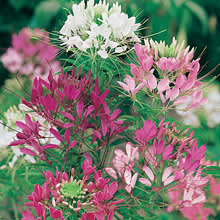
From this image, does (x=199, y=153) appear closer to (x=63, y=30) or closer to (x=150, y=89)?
(x=150, y=89)

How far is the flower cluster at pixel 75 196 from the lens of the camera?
418 mm

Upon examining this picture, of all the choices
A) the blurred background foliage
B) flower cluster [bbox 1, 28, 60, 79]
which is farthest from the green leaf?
flower cluster [bbox 1, 28, 60, 79]

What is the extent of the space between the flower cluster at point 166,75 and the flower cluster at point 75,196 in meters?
0.12

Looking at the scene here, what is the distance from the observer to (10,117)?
0.67 m

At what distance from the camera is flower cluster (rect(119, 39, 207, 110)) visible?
44 centimetres

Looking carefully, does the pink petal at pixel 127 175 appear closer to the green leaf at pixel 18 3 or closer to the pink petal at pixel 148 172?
the pink petal at pixel 148 172

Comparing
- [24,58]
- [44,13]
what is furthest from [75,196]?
[44,13]

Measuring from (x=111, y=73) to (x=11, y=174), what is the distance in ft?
1.02

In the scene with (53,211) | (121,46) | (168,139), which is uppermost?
(121,46)

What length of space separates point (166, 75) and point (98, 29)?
0.11 m

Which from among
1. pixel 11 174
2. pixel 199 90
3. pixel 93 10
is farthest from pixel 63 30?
pixel 11 174

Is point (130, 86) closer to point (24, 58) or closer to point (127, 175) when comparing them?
point (127, 175)

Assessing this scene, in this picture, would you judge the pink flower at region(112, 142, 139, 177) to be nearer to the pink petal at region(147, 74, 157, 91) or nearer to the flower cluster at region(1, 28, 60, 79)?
the pink petal at region(147, 74, 157, 91)

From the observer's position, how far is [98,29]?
1.45 feet
